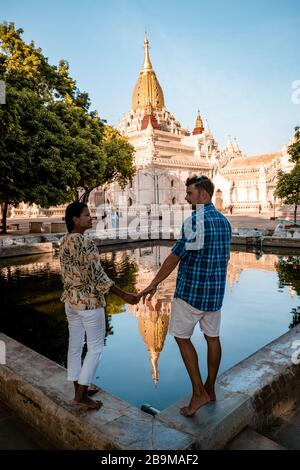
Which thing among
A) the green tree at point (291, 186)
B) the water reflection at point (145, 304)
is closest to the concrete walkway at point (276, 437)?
the water reflection at point (145, 304)

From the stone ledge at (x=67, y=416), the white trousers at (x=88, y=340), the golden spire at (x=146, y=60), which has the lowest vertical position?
the stone ledge at (x=67, y=416)

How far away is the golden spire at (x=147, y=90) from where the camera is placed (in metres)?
67.2

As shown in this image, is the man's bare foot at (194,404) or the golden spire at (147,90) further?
the golden spire at (147,90)

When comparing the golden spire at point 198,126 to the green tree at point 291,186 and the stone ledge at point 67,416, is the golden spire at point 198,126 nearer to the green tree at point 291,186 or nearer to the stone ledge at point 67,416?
the green tree at point 291,186

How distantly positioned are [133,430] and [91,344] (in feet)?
2.22

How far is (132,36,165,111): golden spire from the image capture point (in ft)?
220

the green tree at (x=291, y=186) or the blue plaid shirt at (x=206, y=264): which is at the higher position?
the green tree at (x=291, y=186)

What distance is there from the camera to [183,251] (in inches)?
107

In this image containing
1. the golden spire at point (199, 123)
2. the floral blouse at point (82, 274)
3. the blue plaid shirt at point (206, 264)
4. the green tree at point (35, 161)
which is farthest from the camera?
the golden spire at point (199, 123)

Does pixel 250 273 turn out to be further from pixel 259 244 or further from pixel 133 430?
pixel 133 430

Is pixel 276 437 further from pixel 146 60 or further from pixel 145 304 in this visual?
pixel 146 60

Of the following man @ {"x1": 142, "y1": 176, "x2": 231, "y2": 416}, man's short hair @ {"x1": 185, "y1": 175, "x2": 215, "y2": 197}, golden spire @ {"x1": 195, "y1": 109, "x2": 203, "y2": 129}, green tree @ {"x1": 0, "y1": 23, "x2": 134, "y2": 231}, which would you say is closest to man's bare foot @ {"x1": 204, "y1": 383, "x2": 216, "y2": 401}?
man @ {"x1": 142, "y1": 176, "x2": 231, "y2": 416}

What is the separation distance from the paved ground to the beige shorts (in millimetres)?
1368
